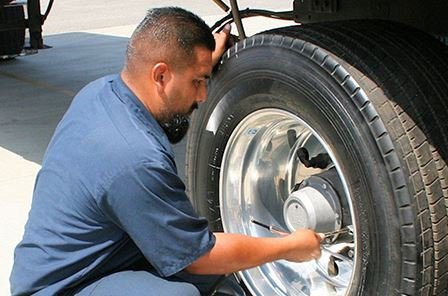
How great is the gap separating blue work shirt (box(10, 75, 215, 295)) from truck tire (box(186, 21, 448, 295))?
20.0 inches

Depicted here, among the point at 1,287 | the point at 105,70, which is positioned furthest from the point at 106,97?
the point at 105,70

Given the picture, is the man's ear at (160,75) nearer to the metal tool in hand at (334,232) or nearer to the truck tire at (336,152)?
the truck tire at (336,152)

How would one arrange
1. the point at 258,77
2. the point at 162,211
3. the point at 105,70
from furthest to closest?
the point at 105,70 → the point at 258,77 → the point at 162,211

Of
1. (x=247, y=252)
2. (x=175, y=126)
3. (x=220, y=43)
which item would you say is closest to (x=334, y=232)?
(x=247, y=252)

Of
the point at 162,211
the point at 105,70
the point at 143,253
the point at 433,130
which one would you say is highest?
the point at 433,130

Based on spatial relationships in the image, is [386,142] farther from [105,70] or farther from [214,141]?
[105,70]

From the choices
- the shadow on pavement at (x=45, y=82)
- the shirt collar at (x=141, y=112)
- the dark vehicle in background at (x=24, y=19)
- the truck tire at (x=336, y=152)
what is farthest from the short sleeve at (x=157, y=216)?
the dark vehicle in background at (x=24, y=19)

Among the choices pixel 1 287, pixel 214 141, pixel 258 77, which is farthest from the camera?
pixel 1 287

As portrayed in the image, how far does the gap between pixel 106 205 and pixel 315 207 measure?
0.85 metres

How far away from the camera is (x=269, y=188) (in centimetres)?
319

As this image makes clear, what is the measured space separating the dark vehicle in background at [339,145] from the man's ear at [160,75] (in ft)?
1.69

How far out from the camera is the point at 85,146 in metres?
2.39

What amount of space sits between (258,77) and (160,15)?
53 cm

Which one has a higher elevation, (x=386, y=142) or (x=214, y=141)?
(x=386, y=142)
